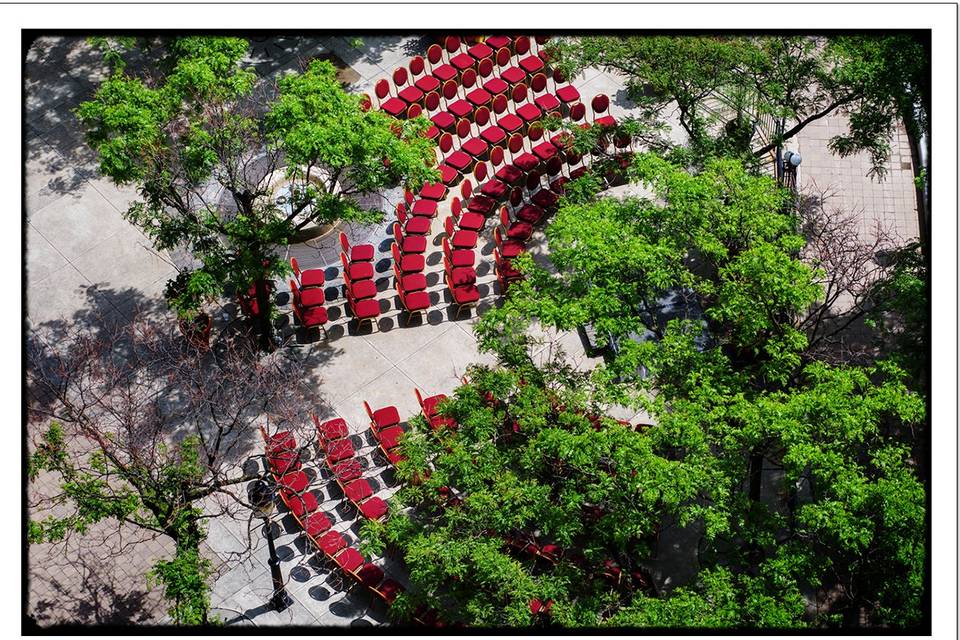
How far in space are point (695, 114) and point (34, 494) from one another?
1645cm

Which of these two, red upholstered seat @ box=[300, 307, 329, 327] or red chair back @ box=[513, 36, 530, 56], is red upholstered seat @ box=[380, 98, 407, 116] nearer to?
red chair back @ box=[513, 36, 530, 56]

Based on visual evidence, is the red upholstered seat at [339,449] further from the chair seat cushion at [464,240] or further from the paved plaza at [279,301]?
the chair seat cushion at [464,240]

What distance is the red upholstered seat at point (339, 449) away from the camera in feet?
69.8

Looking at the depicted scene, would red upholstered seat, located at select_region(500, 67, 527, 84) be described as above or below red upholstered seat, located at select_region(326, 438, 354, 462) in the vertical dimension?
above

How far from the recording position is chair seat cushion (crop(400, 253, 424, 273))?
24594 mm

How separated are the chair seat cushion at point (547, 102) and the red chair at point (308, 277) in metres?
8.07

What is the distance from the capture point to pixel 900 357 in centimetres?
1841

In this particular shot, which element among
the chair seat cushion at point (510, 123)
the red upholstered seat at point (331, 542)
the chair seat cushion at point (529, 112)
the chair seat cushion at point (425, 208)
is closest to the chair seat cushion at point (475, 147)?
the chair seat cushion at point (510, 123)

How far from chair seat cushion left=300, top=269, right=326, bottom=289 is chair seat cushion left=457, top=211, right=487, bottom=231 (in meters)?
3.68

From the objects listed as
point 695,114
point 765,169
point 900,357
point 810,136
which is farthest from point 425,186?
point 900,357

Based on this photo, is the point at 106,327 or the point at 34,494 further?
the point at 106,327

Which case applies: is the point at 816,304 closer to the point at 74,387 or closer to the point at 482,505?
the point at 482,505

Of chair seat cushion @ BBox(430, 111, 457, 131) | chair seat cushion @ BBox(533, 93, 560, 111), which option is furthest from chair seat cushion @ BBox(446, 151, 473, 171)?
chair seat cushion @ BBox(533, 93, 560, 111)

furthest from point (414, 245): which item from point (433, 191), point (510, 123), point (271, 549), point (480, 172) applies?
point (271, 549)
